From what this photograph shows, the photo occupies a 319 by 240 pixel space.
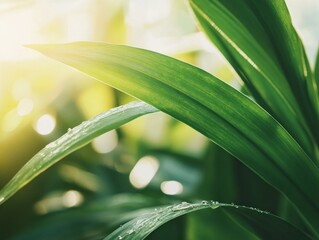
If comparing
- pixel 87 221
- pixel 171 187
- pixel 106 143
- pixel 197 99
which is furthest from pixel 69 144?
pixel 106 143

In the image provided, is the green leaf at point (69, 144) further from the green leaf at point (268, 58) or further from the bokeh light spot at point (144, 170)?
the bokeh light spot at point (144, 170)

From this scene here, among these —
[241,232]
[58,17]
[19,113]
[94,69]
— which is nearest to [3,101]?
[19,113]

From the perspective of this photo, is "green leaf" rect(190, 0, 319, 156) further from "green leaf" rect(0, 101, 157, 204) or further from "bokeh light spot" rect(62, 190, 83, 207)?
"bokeh light spot" rect(62, 190, 83, 207)

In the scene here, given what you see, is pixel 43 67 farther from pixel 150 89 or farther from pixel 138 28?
pixel 150 89

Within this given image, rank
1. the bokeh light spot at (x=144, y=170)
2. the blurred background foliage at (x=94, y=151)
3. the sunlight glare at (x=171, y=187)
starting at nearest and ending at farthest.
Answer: the blurred background foliage at (x=94, y=151)
the sunlight glare at (x=171, y=187)
the bokeh light spot at (x=144, y=170)

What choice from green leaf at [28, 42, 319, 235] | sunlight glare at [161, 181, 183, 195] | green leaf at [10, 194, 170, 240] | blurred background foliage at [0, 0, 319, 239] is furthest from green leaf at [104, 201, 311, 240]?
sunlight glare at [161, 181, 183, 195]

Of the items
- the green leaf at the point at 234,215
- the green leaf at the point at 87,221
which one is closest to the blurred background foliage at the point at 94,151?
the green leaf at the point at 87,221
